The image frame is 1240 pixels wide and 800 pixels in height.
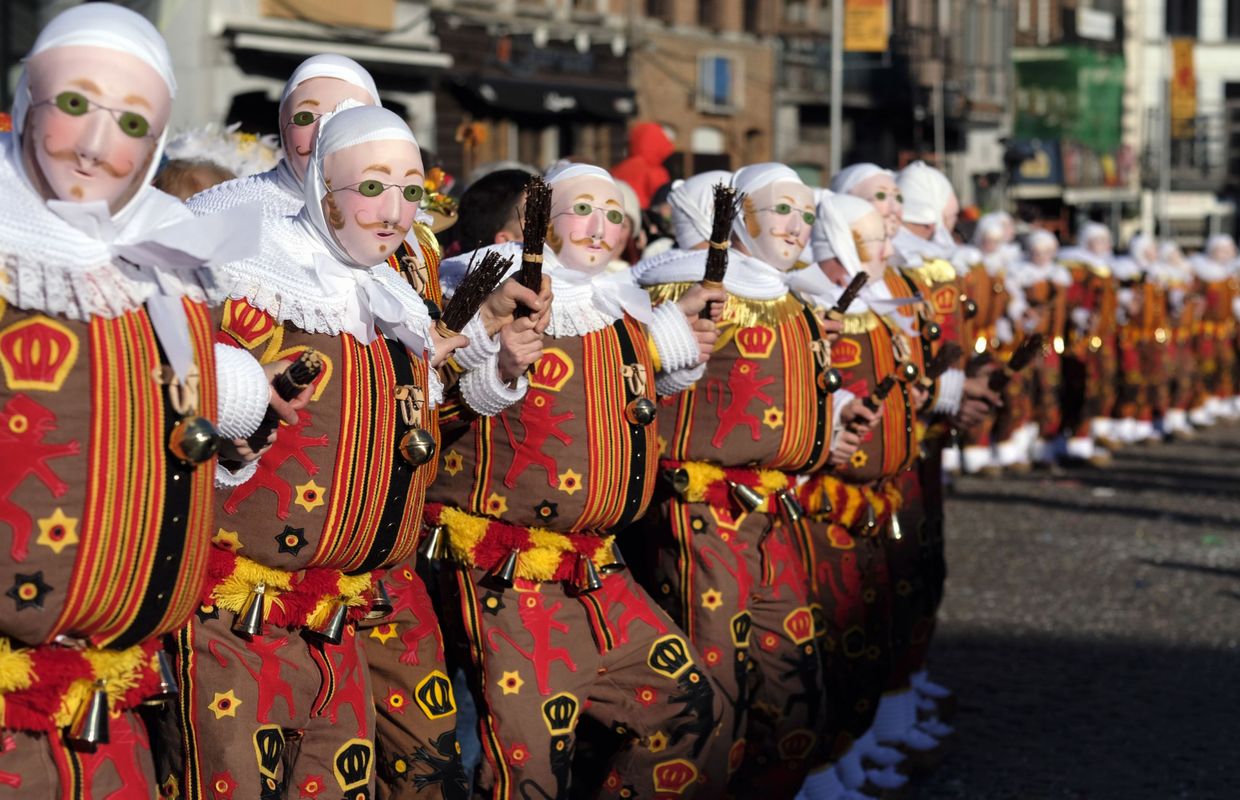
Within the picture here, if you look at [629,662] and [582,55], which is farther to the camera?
[582,55]

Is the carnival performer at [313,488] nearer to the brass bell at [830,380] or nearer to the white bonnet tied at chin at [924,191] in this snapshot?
the brass bell at [830,380]

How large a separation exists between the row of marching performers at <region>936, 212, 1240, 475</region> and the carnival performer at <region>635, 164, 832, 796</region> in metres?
6.12

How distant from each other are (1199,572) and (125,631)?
339 inches

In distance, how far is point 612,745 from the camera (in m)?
5.11

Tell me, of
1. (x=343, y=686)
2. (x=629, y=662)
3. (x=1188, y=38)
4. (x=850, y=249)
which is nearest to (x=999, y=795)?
(x=850, y=249)

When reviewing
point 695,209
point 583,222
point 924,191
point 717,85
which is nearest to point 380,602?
point 583,222

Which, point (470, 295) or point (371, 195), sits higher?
point (371, 195)

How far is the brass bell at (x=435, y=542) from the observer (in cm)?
474

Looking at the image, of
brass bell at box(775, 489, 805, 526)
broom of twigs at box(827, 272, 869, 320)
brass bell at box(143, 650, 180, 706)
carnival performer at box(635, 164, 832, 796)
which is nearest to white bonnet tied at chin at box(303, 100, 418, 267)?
brass bell at box(143, 650, 180, 706)

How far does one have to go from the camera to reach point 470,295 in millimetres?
4195

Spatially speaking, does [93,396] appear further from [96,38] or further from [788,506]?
[788,506]

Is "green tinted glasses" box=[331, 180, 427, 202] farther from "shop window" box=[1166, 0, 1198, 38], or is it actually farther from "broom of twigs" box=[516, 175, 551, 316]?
"shop window" box=[1166, 0, 1198, 38]

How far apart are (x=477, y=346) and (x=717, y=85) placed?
25198 millimetres

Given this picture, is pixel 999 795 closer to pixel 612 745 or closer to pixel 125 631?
pixel 612 745
